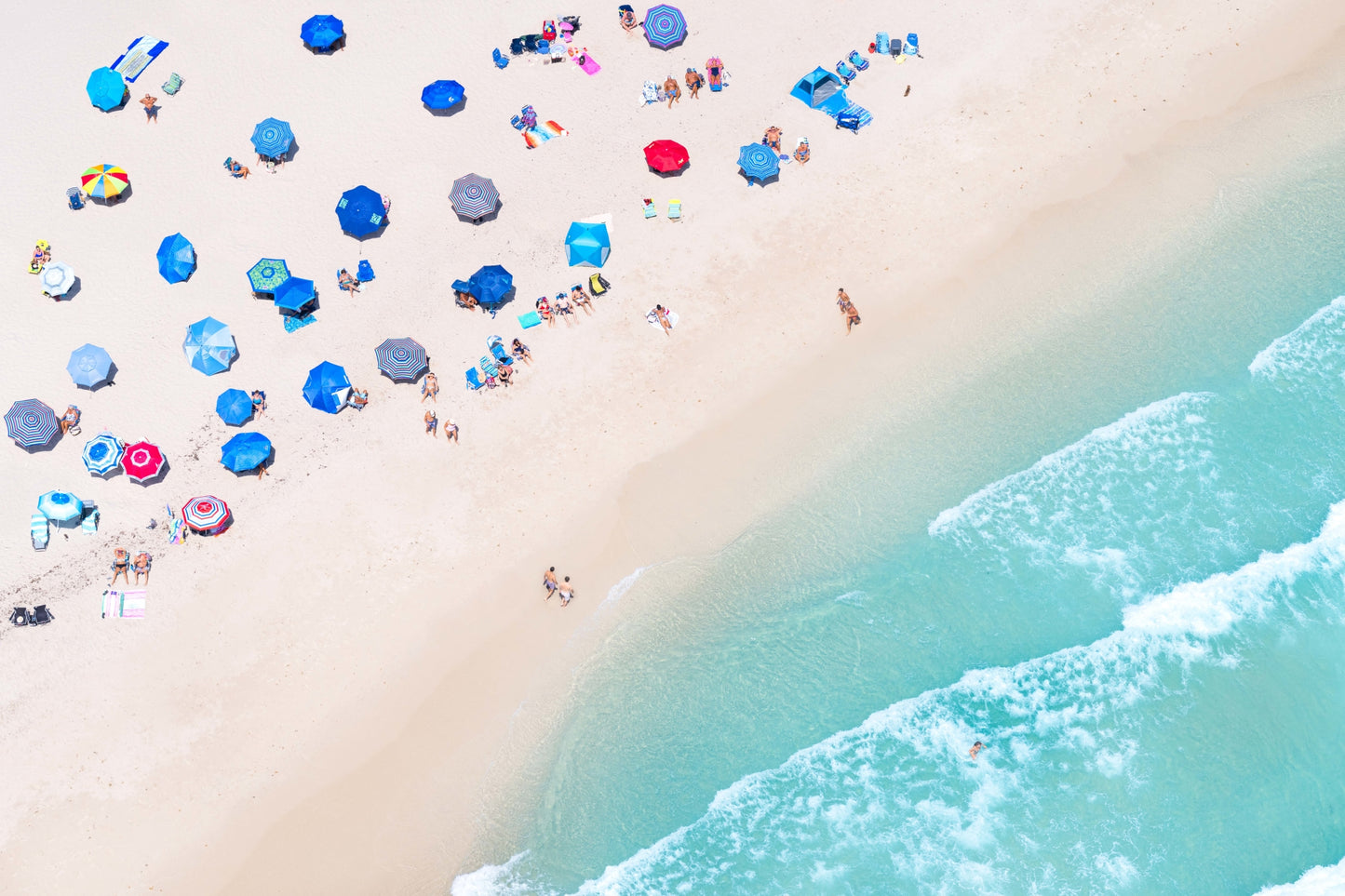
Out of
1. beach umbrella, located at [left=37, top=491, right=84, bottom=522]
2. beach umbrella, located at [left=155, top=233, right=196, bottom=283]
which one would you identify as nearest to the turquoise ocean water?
beach umbrella, located at [left=37, top=491, right=84, bottom=522]

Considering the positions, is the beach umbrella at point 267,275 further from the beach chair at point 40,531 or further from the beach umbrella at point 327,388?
the beach chair at point 40,531

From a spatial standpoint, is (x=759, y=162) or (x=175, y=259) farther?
(x=759, y=162)

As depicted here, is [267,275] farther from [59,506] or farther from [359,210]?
[59,506]

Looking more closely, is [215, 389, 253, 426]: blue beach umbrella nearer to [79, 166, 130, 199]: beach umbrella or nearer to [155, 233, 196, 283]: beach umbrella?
[155, 233, 196, 283]: beach umbrella

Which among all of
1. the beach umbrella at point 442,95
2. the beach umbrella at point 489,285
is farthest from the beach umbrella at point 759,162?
the beach umbrella at point 442,95

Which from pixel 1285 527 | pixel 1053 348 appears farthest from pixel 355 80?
pixel 1285 527

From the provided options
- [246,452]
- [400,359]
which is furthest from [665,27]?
[246,452]
